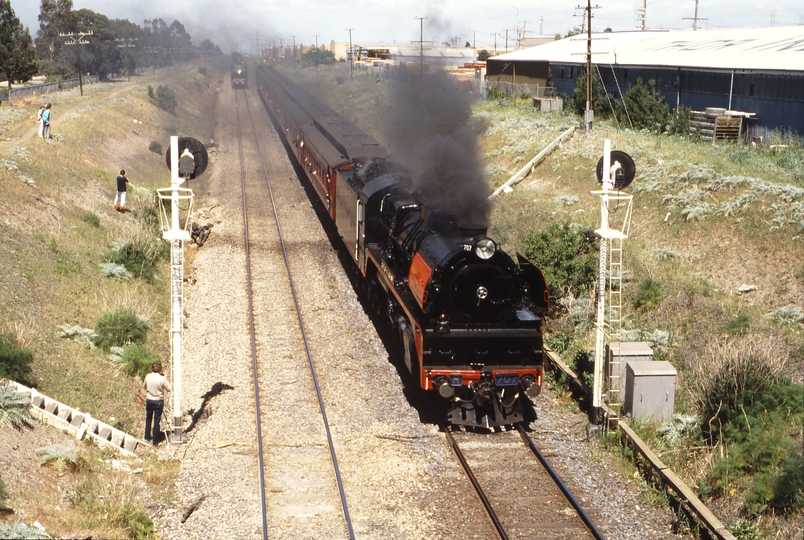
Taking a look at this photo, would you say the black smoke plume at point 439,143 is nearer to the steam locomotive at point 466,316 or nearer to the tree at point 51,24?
the steam locomotive at point 466,316

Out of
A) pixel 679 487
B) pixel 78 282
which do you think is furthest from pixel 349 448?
pixel 78 282

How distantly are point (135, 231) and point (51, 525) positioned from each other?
56.2 ft

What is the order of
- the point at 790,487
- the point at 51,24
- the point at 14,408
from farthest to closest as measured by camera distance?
the point at 51,24
the point at 14,408
the point at 790,487

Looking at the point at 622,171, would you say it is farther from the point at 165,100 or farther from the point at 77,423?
the point at 165,100

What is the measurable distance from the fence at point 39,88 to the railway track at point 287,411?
32.5 m

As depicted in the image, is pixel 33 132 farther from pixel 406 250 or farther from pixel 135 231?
pixel 406 250

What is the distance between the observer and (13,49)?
176 feet

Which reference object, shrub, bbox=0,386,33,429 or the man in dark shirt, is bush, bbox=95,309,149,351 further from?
the man in dark shirt

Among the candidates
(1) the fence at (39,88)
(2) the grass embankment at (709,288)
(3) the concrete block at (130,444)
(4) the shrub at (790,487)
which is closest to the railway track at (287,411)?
(3) the concrete block at (130,444)

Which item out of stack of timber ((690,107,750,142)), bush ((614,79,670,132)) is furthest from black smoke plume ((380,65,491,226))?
bush ((614,79,670,132))

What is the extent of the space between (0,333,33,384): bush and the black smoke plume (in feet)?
24.1

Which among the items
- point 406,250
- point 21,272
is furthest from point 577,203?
point 21,272

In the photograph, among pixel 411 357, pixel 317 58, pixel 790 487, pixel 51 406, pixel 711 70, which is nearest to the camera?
pixel 790 487

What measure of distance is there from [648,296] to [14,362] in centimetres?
1288
